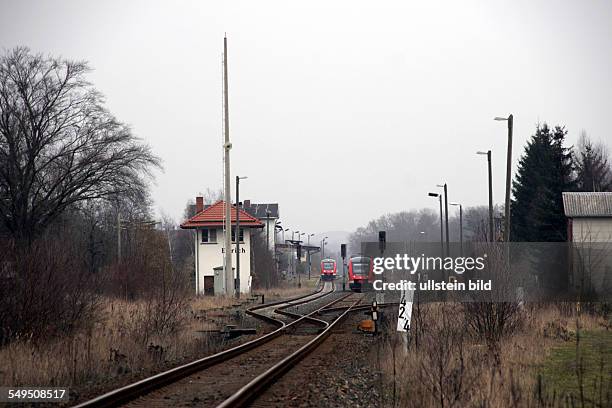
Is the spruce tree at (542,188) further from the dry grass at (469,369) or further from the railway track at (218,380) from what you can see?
the railway track at (218,380)

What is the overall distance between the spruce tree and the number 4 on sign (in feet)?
119

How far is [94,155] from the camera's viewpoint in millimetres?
45344

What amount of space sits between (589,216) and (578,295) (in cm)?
2213

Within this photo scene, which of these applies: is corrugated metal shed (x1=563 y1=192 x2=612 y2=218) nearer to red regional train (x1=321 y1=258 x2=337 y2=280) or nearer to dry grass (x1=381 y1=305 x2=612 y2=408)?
dry grass (x1=381 y1=305 x2=612 y2=408)

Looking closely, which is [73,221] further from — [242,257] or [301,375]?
[301,375]

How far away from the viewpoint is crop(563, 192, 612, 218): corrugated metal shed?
157ft

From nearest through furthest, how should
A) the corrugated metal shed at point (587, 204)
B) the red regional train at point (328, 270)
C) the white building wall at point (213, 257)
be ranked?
the corrugated metal shed at point (587, 204)
the white building wall at point (213, 257)
the red regional train at point (328, 270)

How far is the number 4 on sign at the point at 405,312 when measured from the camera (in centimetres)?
1473

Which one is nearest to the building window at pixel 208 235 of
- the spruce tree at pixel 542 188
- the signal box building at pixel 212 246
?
the signal box building at pixel 212 246

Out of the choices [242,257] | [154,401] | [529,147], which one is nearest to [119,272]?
[154,401]

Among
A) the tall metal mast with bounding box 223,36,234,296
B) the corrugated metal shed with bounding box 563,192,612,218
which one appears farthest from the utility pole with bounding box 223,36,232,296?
the corrugated metal shed with bounding box 563,192,612,218

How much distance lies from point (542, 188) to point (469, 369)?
42979 mm

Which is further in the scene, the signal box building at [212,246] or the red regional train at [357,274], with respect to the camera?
the red regional train at [357,274]

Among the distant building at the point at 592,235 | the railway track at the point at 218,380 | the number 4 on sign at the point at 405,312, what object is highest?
the distant building at the point at 592,235
